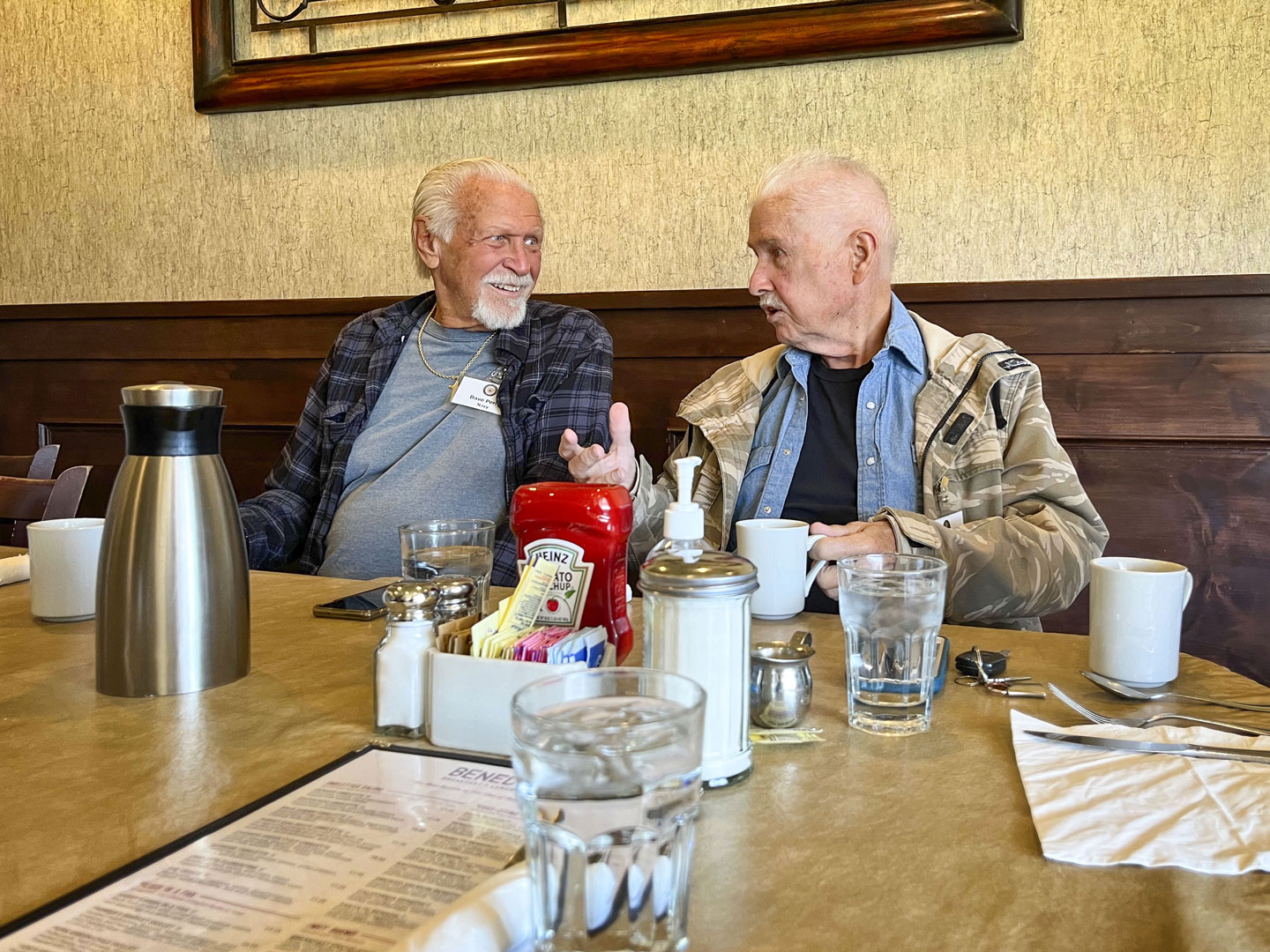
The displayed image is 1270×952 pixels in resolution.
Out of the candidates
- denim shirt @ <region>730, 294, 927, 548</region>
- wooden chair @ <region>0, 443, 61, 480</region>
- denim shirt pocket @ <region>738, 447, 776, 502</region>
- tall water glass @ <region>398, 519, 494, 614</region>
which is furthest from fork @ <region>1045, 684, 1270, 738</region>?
wooden chair @ <region>0, 443, 61, 480</region>

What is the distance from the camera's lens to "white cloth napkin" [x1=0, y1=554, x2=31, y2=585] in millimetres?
1465

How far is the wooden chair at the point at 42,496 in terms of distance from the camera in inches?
75.4

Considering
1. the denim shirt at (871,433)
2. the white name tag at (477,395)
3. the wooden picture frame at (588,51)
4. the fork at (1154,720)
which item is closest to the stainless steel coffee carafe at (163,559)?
the fork at (1154,720)

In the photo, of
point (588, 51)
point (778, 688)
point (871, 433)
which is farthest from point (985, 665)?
point (588, 51)

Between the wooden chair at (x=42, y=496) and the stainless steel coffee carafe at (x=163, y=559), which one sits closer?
the stainless steel coffee carafe at (x=163, y=559)

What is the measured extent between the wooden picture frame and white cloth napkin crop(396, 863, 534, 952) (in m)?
2.25

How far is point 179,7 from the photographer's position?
9.77 ft

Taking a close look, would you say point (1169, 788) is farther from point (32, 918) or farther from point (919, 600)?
point (32, 918)

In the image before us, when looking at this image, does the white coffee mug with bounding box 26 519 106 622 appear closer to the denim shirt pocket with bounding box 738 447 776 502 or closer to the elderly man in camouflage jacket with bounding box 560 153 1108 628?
the elderly man in camouflage jacket with bounding box 560 153 1108 628

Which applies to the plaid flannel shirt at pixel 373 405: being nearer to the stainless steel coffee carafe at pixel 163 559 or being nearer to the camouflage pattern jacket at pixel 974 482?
the camouflage pattern jacket at pixel 974 482

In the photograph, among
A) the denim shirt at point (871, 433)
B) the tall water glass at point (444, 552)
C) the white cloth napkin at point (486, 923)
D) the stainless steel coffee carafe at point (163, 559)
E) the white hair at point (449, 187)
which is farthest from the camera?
the white hair at point (449, 187)

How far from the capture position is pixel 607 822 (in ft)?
1.63

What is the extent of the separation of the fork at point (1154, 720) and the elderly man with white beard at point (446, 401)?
50.8 inches

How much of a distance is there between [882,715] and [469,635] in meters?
0.36
